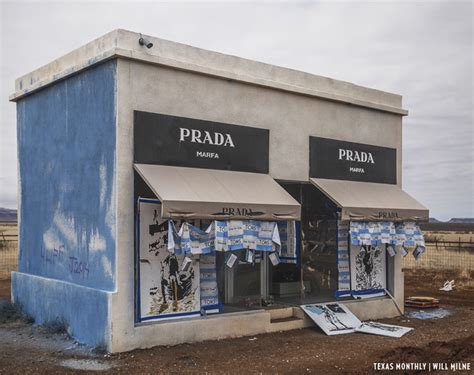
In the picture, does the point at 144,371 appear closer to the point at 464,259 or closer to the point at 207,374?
the point at 207,374

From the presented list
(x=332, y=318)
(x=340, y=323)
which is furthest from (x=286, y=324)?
(x=340, y=323)

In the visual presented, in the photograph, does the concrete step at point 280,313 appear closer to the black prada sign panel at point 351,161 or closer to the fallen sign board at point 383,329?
the fallen sign board at point 383,329

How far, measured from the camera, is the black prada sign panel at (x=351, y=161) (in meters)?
13.2

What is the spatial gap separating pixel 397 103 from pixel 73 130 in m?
8.23

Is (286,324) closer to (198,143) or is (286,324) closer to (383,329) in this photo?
(383,329)

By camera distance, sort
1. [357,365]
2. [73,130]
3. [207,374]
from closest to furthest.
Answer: [207,374] < [357,365] < [73,130]

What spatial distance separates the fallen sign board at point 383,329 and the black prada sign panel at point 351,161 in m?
3.35

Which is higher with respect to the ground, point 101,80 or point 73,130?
point 101,80

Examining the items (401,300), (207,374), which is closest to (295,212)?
(207,374)

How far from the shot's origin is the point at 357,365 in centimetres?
923

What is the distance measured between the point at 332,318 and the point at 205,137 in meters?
4.57

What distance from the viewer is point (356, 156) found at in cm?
1404

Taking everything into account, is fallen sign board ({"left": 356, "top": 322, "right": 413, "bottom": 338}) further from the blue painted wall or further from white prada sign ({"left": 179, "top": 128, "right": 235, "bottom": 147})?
the blue painted wall

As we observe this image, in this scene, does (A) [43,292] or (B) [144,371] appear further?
(A) [43,292]
